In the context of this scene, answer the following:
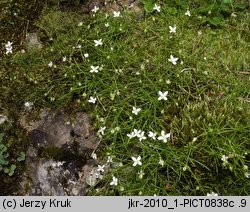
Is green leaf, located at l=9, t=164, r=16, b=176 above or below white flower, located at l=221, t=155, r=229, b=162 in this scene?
below

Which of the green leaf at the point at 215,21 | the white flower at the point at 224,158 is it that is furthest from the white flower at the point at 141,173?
the green leaf at the point at 215,21

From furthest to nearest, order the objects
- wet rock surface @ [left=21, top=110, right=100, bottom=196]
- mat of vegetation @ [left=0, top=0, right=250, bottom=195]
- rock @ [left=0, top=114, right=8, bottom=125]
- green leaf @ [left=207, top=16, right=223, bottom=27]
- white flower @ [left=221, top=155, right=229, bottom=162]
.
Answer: green leaf @ [left=207, top=16, right=223, bottom=27] → rock @ [left=0, top=114, right=8, bottom=125] → wet rock surface @ [left=21, top=110, right=100, bottom=196] → mat of vegetation @ [left=0, top=0, right=250, bottom=195] → white flower @ [left=221, top=155, right=229, bottom=162]

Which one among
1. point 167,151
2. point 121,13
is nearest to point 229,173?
point 167,151

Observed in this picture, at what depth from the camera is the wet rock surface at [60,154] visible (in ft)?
12.7

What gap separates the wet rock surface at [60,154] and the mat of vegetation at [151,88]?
0.11 metres

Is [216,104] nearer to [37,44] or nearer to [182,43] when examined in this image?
[182,43]

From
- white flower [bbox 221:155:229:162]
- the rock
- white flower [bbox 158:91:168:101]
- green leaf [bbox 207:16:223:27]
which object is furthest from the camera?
green leaf [bbox 207:16:223:27]

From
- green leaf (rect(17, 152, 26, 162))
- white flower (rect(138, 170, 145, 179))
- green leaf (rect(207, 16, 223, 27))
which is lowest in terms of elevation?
white flower (rect(138, 170, 145, 179))

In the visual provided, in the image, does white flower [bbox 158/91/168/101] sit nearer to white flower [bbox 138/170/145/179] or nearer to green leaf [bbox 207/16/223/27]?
white flower [bbox 138/170/145/179]

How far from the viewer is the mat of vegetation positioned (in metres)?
3.74

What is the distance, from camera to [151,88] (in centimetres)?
414

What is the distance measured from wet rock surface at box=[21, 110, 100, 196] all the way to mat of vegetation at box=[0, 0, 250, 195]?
0.37ft

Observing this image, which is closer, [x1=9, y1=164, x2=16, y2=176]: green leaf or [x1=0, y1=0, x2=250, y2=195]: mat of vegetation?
[x1=0, y1=0, x2=250, y2=195]: mat of vegetation

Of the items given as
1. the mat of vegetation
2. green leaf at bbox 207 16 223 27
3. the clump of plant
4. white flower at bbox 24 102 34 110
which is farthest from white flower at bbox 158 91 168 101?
the clump of plant
